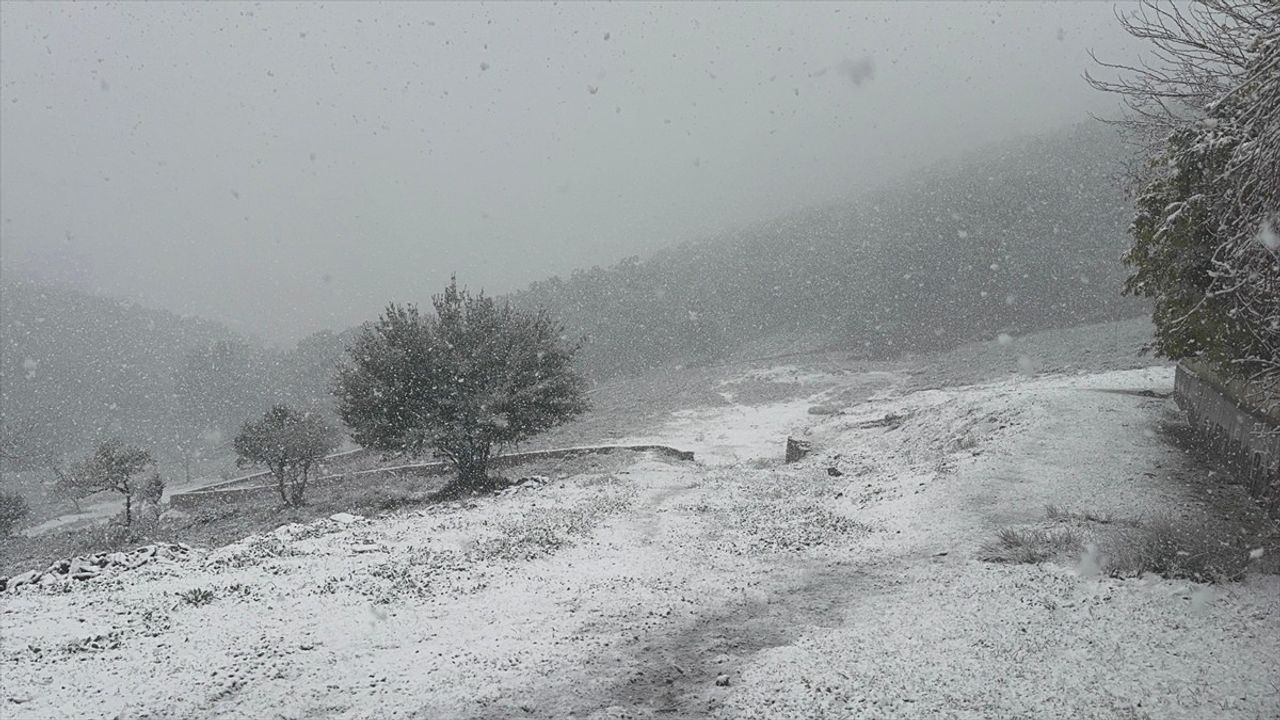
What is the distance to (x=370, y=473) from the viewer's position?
29812mm

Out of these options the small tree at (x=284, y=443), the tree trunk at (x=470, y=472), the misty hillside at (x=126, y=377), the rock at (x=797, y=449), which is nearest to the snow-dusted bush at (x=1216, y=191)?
the rock at (x=797, y=449)

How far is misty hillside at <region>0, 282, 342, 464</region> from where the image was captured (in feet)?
212

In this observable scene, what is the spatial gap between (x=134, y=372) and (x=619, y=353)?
2744 inches

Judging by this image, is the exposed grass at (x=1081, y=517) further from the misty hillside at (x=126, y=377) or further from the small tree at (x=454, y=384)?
the misty hillside at (x=126, y=377)

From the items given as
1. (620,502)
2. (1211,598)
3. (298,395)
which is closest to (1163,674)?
(1211,598)

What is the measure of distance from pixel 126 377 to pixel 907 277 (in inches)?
3797

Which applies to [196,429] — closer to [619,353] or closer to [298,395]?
[298,395]

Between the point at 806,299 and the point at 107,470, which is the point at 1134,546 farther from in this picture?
the point at 806,299

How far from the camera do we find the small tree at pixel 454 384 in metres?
21.3

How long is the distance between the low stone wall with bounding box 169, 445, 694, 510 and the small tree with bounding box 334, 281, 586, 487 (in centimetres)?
356

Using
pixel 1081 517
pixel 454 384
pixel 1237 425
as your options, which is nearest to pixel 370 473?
pixel 454 384

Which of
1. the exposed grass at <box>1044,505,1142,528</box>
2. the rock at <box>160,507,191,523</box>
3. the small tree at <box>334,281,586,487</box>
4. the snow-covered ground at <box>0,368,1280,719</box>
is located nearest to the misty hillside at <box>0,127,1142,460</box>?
the rock at <box>160,507,191,523</box>

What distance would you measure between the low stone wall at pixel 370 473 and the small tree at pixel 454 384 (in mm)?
3562

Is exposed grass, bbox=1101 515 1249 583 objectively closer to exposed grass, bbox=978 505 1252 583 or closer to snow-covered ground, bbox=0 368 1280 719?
exposed grass, bbox=978 505 1252 583
